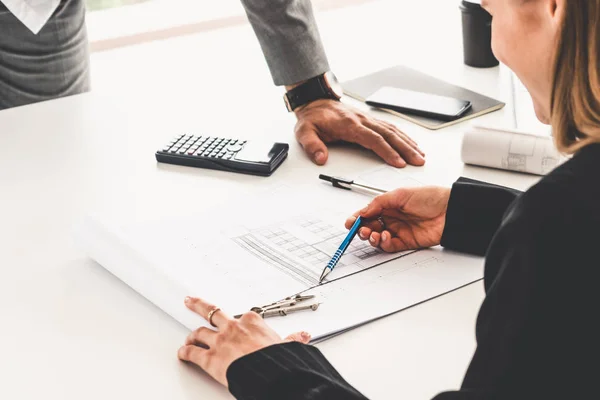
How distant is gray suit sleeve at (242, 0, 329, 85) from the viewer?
1691 mm

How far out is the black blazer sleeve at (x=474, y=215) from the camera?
3.83ft

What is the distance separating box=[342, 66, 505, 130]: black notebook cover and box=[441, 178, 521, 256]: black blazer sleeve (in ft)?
1.36

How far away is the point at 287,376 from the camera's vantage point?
35.3 inches

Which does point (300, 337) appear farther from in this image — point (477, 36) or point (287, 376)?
point (477, 36)

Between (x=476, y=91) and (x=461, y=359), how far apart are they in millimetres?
933

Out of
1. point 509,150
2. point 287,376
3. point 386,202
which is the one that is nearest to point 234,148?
point 386,202

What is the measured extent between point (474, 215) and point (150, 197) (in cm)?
52

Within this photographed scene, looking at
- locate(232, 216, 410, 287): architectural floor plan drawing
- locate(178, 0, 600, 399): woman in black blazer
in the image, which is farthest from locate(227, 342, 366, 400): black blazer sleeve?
locate(232, 216, 410, 287): architectural floor plan drawing

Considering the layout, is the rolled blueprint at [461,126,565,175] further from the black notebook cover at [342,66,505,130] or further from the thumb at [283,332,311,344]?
the thumb at [283,332,311,344]

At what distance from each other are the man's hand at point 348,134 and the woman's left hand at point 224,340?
0.53 m

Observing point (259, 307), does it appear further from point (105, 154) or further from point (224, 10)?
point (224, 10)

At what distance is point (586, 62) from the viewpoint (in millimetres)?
717

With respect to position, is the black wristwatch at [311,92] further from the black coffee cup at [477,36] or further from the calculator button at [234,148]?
the black coffee cup at [477,36]

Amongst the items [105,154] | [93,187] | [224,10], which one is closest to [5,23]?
[105,154]
